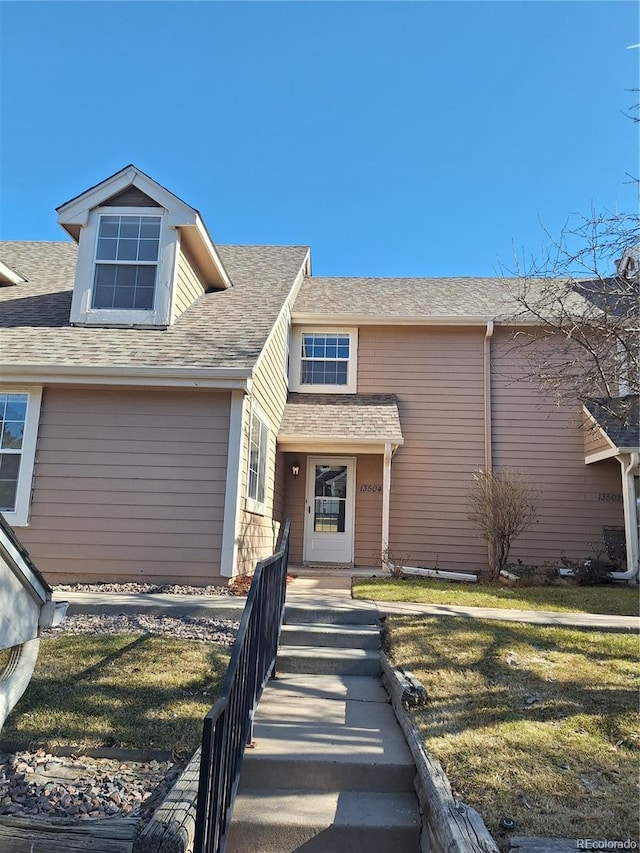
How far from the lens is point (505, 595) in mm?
7301

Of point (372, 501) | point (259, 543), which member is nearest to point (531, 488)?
point (372, 501)

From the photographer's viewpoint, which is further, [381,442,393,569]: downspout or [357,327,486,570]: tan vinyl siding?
[357,327,486,570]: tan vinyl siding

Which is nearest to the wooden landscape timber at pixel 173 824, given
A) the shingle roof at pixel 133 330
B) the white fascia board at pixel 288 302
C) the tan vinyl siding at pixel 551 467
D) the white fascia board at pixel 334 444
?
the shingle roof at pixel 133 330

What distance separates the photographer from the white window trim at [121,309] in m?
8.14

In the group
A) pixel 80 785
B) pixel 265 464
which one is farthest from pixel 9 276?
pixel 80 785

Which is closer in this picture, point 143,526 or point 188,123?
point 143,526

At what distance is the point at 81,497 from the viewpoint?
701 cm

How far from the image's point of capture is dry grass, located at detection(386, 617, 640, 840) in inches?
92.0

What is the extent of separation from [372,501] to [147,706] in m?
7.34

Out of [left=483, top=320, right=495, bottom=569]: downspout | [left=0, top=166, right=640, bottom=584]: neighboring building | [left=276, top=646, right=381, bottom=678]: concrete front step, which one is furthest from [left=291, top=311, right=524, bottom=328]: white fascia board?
[left=276, top=646, right=381, bottom=678]: concrete front step

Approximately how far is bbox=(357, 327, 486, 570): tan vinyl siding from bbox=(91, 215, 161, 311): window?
4.56 metres

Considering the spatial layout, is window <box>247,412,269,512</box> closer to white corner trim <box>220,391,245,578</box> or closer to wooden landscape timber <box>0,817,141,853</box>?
white corner trim <box>220,391,245,578</box>

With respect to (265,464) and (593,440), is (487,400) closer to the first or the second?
(593,440)

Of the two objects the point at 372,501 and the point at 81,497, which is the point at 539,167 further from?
the point at 81,497
